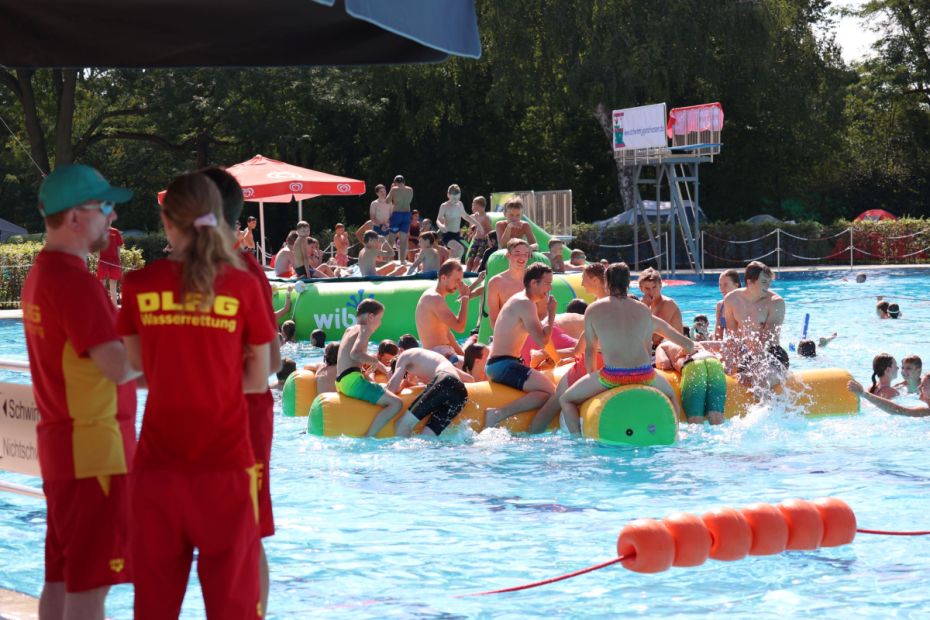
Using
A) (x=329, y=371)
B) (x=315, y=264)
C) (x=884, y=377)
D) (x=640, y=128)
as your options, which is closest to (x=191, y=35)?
(x=329, y=371)

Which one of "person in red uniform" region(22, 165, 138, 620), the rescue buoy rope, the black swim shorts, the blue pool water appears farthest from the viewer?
the black swim shorts

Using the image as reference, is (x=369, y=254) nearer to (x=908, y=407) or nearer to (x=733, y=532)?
(x=908, y=407)

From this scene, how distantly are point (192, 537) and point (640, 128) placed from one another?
22.6m

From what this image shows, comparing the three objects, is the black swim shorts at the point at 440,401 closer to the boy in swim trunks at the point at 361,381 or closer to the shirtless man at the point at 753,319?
the boy in swim trunks at the point at 361,381

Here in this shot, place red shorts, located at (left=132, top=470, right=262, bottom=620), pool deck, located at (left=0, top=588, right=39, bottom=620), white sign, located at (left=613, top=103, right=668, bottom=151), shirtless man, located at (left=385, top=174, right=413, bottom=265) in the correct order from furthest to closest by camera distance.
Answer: white sign, located at (left=613, top=103, right=668, bottom=151) → shirtless man, located at (left=385, top=174, right=413, bottom=265) → pool deck, located at (left=0, top=588, right=39, bottom=620) → red shorts, located at (left=132, top=470, right=262, bottom=620)

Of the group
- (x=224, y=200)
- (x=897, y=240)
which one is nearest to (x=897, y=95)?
(x=897, y=240)

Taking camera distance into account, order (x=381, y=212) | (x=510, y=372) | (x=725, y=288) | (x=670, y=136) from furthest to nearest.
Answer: (x=670, y=136) < (x=381, y=212) < (x=725, y=288) < (x=510, y=372)

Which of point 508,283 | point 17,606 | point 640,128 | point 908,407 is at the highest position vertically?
point 640,128

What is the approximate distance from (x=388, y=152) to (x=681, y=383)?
2746cm

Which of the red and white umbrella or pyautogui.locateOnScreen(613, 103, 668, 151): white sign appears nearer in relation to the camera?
the red and white umbrella

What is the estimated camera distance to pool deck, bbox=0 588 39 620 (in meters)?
4.32

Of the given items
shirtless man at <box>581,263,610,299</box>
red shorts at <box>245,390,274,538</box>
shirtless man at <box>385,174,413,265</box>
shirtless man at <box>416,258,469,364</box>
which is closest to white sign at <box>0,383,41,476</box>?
red shorts at <box>245,390,274,538</box>

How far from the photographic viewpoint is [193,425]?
2.95 metres

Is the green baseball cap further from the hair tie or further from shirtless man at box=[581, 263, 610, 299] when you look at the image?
shirtless man at box=[581, 263, 610, 299]
